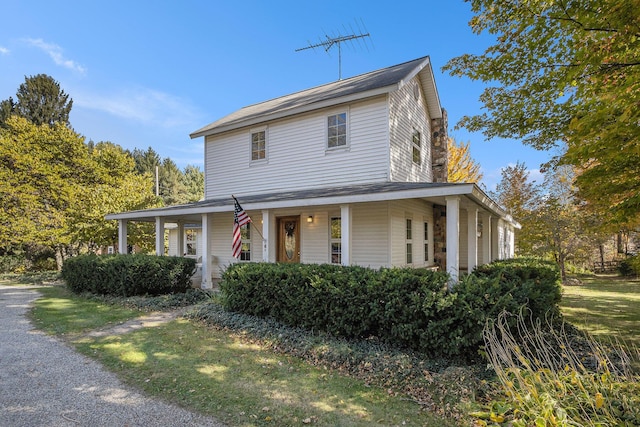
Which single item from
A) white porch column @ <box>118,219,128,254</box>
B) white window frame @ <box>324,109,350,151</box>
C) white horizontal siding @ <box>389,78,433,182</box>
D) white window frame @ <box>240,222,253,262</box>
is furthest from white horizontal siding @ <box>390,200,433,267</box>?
white porch column @ <box>118,219,128,254</box>

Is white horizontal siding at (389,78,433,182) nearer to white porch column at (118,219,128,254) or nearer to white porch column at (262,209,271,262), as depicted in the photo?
white porch column at (262,209,271,262)

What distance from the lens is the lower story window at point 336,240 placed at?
30.0ft

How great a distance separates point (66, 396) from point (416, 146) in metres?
10.4

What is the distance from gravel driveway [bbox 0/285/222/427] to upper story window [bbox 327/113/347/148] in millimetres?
7452

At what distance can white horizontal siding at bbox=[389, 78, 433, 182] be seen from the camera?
9.05m

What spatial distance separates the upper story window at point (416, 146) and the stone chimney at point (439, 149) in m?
1.58

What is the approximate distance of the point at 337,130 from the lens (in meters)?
9.46

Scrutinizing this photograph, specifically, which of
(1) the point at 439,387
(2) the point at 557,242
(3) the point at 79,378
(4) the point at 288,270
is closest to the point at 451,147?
(2) the point at 557,242

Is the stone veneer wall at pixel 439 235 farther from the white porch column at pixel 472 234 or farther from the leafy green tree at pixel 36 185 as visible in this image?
the leafy green tree at pixel 36 185

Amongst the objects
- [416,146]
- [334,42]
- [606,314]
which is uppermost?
[334,42]

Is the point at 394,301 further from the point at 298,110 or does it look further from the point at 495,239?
the point at 495,239

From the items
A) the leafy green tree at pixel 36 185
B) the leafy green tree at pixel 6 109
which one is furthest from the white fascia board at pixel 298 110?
the leafy green tree at pixel 6 109

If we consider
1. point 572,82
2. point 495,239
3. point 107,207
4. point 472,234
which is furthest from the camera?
point 107,207

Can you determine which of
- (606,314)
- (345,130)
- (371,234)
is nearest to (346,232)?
(371,234)
